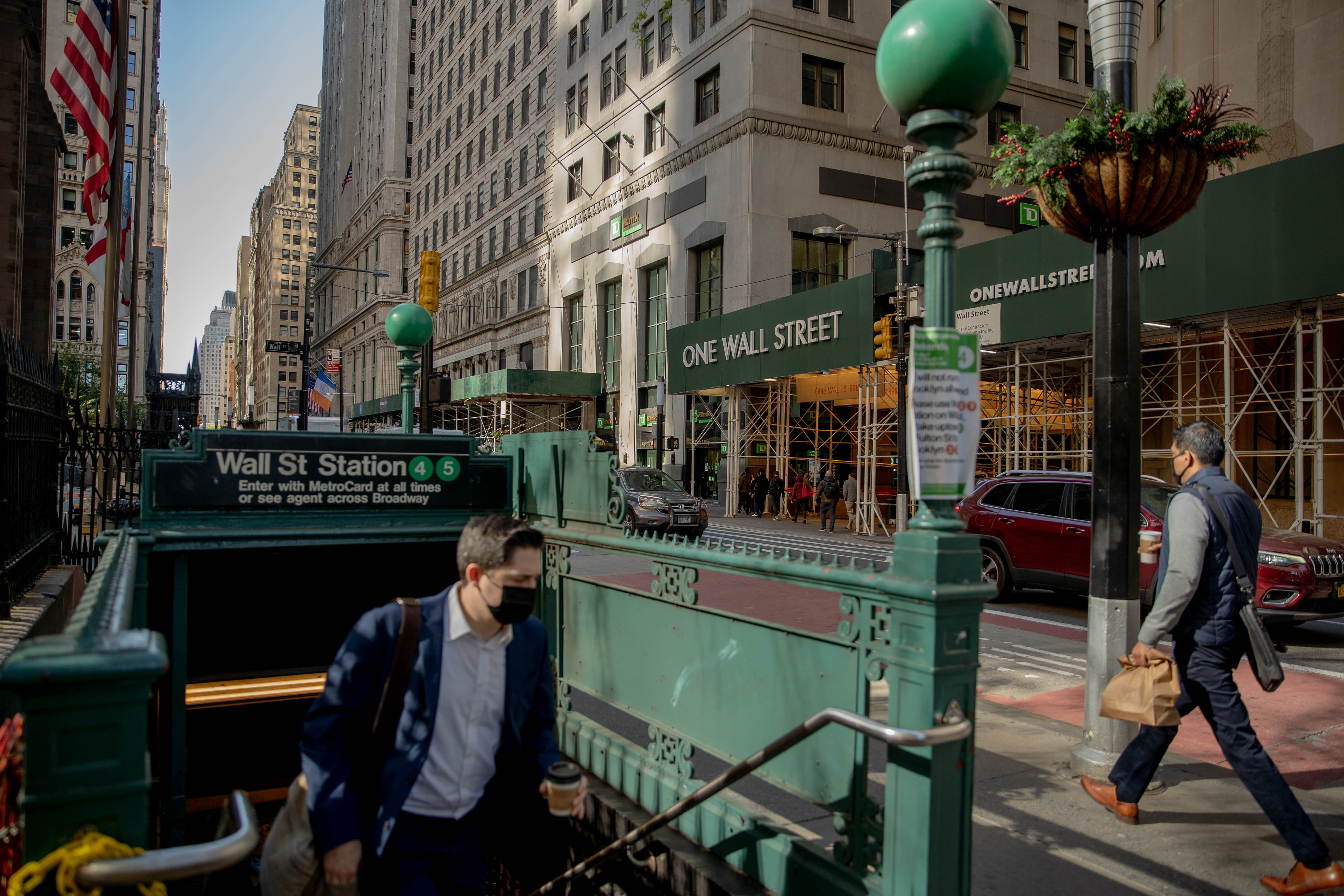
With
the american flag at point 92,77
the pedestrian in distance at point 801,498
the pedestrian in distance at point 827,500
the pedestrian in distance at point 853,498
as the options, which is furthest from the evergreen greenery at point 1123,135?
the pedestrian in distance at point 801,498

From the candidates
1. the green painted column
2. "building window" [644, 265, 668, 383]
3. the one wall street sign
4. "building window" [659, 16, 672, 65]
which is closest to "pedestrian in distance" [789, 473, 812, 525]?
the one wall street sign

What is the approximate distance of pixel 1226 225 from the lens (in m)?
15.4

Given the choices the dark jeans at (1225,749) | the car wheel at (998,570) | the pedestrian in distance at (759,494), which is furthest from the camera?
the pedestrian in distance at (759,494)

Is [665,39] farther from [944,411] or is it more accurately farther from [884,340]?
[944,411]

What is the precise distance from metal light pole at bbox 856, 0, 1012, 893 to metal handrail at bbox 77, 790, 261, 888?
1.95 meters

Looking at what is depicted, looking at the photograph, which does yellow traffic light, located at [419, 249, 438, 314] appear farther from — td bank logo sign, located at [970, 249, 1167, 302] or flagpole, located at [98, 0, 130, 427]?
td bank logo sign, located at [970, 249, 1167, 302]

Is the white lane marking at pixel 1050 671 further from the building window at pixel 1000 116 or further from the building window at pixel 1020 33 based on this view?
the building window at pixel 1020 33

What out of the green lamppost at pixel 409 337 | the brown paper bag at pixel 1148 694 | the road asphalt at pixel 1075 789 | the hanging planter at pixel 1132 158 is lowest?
the road asphalt at pixel 1075 789

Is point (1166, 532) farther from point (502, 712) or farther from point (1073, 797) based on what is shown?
point (502, 712)

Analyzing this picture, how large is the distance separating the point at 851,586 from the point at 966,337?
37.4 inches

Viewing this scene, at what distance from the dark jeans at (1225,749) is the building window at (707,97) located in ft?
105

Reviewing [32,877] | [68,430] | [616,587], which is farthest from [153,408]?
[32,877]

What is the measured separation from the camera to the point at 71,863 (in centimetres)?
180

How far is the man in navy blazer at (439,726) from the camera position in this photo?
8.65 feet
